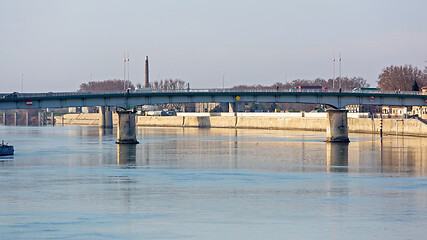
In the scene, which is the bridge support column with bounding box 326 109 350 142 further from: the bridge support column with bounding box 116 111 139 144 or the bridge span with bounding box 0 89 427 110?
the bridge support column with bounding box 116 111 139 144

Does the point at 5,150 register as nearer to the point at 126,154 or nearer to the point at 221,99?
the point at 126,154

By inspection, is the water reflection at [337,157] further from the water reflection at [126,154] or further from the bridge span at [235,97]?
the water reflection at [126,154]

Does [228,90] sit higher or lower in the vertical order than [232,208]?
higher

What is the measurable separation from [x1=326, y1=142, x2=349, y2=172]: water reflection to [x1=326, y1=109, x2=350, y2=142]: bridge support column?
1.54 meters

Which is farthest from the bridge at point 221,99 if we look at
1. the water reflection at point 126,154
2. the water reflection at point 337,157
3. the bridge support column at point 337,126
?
the water reflection at point 337,157

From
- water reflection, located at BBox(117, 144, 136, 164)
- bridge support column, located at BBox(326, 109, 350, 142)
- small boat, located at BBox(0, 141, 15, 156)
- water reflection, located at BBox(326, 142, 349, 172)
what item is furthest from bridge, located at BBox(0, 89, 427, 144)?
small boat, located at BBox(0, 141, 15, 156)

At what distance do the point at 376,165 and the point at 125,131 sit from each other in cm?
4586

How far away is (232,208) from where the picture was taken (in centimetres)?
4256

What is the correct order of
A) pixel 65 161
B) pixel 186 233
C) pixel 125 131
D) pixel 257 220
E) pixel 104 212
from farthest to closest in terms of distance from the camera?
pixel 125 131
pixel 65 161
pixel 104 212
pixel 257 220
pixel 186 233

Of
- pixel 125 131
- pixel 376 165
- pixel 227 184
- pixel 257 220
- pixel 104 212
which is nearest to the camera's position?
pixel 257 220

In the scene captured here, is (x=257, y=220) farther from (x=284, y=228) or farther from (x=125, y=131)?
(x=125, y=131)

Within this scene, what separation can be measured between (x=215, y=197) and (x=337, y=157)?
118ft

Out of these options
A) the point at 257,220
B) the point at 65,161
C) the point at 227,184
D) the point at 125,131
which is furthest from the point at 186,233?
the point at 125,131

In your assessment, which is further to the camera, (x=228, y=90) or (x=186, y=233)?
(x=228, y=90)
